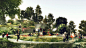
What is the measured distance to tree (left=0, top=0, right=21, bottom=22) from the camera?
133ft

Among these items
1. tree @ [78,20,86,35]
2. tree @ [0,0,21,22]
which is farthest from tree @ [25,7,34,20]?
tree @ [0,0,21,22]

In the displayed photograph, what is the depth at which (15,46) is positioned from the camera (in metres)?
22.2

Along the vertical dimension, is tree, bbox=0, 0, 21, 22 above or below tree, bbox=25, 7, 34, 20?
below

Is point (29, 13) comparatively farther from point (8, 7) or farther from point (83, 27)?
point (8, 7)

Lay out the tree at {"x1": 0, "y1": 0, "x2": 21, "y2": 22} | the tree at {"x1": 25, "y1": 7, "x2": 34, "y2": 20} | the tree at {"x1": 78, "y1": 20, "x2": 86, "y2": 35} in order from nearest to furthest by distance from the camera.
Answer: the tree at {"x1": 0, "y1": 0, "x2": 21, "y2": 22} → the tree at {"x1": 78, "y1": 20, "x2": 86, "y2": 35} → the tree at {"x1": 25, "y1": 7, "x2": 34, "y2": 20}

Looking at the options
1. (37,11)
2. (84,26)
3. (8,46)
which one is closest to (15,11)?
(8,46)

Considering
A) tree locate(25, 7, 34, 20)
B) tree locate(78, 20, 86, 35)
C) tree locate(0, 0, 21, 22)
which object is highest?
tree locate(25, 7, 34, 20)

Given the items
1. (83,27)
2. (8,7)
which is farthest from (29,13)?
(8,7)

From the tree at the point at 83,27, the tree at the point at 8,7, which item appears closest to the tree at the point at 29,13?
the tree at the point at 83,27

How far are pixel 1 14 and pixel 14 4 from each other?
6.11 m

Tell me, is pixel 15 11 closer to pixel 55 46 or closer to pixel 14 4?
pixel 14 4

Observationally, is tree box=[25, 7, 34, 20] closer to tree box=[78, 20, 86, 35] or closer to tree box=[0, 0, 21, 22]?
tree box=[78, 20, 86, 35]

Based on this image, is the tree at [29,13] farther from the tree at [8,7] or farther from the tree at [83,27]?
the tree at [8,7]

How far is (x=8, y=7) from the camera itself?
44.1 meters
